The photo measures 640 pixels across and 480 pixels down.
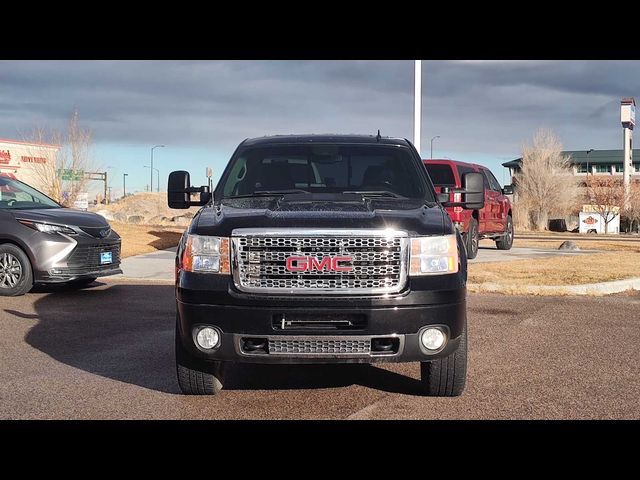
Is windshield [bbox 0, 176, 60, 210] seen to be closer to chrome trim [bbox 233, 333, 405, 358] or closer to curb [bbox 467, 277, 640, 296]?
curb [bbox 467, 277, 640, 296]

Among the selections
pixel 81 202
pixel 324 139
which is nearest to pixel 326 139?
pixel 324 139

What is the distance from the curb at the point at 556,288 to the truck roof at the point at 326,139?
17.7 ft

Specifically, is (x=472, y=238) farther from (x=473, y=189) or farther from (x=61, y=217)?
(x=473, y=189)

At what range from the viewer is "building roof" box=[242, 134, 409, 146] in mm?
6443

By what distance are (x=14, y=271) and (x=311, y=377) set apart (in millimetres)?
5852

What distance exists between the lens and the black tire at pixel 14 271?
32.8ft

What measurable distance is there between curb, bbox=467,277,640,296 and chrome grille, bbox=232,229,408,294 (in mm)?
6948

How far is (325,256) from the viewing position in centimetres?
467

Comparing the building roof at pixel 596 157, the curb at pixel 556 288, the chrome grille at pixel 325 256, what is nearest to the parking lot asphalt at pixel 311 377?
the chrome grille at pixel 325 256

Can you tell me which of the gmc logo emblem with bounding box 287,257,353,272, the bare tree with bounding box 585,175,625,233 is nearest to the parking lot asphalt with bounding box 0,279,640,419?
the gmc logo emblem with bounding box 287,257,353,272

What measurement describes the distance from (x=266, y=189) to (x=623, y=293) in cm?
755

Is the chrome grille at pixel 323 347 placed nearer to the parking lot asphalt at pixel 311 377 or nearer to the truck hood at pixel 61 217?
the parking lot asphalt at pixel 311 377
